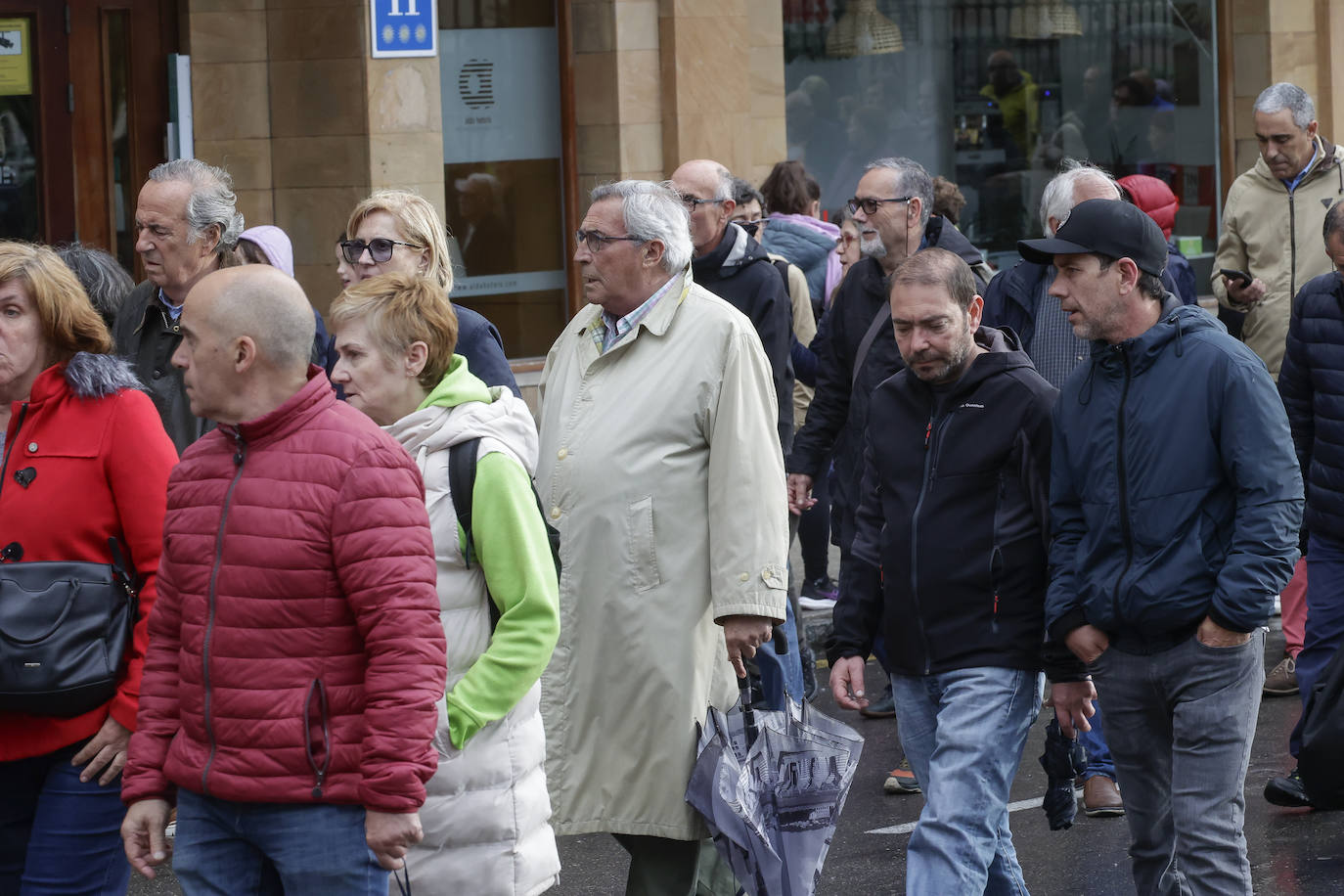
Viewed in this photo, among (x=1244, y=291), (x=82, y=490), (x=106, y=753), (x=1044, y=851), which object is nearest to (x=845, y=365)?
(x=1044, y=851)

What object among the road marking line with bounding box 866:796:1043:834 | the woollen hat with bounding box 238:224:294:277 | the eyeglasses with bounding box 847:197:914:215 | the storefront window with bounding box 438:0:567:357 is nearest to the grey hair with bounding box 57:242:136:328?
the woollen hat with bounding box 238:224:294:277

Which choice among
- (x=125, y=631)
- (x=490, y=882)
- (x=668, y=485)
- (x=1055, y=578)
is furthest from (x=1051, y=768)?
(x=125, y=631)

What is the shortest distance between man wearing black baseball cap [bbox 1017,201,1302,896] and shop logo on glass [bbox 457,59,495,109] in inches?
306

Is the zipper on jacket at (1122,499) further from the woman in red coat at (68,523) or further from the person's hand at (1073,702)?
the woman in red coat at (68,523)

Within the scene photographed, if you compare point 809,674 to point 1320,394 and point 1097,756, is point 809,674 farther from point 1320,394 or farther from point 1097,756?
point 1320,394

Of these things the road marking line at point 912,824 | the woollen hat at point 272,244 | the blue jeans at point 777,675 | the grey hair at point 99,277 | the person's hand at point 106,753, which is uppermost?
the woollen hat at point 272,244

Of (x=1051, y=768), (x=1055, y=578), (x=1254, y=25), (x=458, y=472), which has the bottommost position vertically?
(x=1051, y=768)

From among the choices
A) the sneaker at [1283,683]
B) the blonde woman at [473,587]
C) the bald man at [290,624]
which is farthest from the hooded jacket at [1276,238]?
the bald man at [290,624]

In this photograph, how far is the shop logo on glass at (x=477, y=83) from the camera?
39.5 ft

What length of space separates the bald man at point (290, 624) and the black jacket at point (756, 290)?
394 cm

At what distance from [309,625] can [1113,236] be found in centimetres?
222

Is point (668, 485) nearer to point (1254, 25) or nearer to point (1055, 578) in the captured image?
point (1055, 578)

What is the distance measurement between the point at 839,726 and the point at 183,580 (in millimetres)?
1769

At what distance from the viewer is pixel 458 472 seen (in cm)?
402
